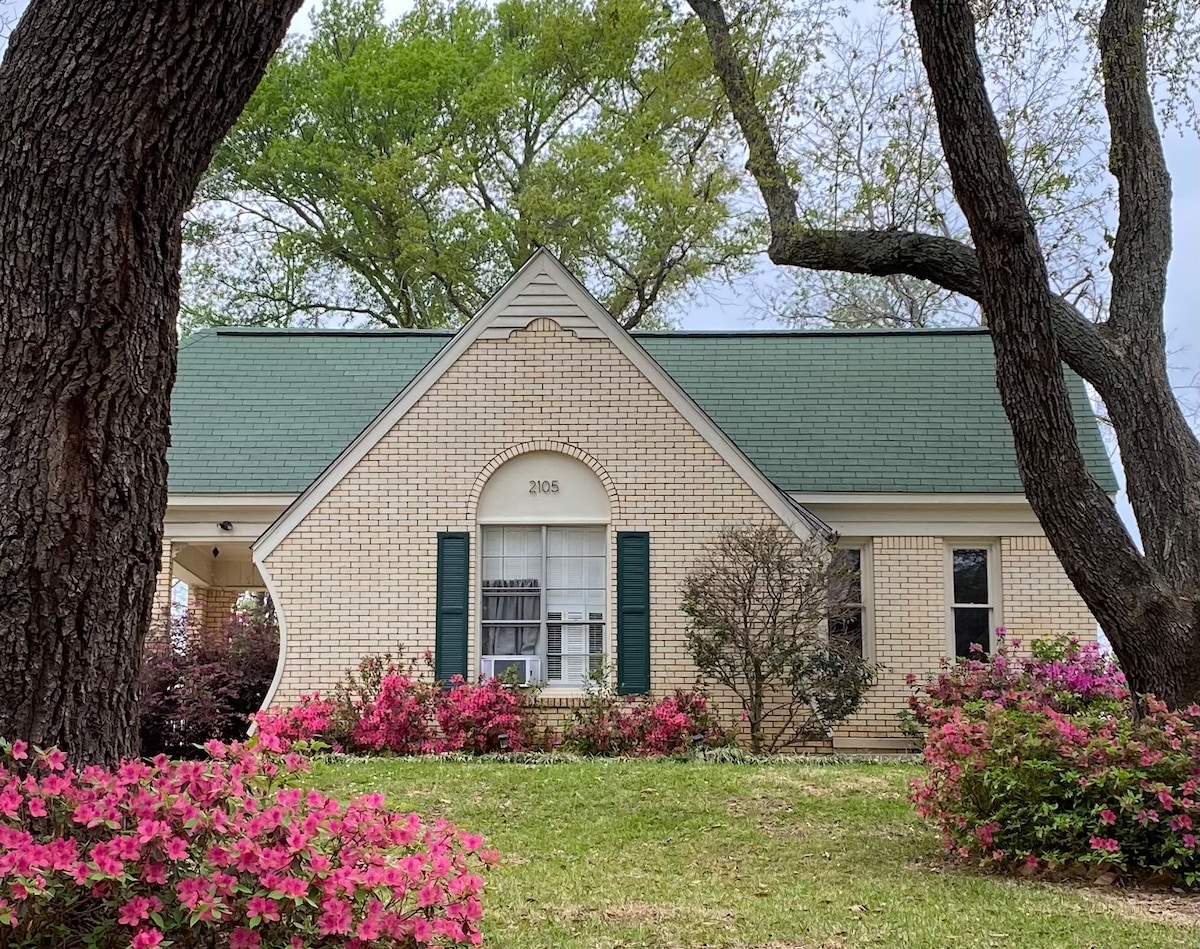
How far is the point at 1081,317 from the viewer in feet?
37.7

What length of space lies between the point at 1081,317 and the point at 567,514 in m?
5.97

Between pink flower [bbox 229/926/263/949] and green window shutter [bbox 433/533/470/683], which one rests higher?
green window shutter [bbox 433/533/470/683]

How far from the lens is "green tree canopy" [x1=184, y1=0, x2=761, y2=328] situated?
28625mm

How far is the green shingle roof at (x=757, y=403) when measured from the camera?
52.7ft

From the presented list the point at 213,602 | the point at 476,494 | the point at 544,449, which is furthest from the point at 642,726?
the point at 213,602

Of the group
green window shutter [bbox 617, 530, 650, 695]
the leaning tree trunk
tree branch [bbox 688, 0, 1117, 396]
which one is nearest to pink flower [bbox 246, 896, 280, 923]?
the leaning tree trunk

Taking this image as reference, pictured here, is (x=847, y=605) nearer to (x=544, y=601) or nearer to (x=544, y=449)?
(x=544, y=601)

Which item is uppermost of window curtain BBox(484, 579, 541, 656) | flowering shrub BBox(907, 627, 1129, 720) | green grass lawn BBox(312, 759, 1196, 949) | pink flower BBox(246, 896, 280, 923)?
window curtain BBox(484, 579, 541, 656)

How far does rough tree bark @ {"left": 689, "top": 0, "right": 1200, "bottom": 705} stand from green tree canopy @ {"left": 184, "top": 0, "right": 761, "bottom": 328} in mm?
15215

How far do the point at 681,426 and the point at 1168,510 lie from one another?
5.74 metres

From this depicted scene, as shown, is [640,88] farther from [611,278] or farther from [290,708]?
[290,708]

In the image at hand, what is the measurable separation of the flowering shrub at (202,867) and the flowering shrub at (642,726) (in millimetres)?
9010

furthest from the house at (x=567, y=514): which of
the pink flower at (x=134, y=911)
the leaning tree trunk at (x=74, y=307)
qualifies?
the pink flower at (x=134, y=911)

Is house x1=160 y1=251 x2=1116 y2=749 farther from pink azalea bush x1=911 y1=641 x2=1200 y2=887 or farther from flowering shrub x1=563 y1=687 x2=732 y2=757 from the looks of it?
pink azalea bush x1=911 y1=641 x2=1200 y2=887
